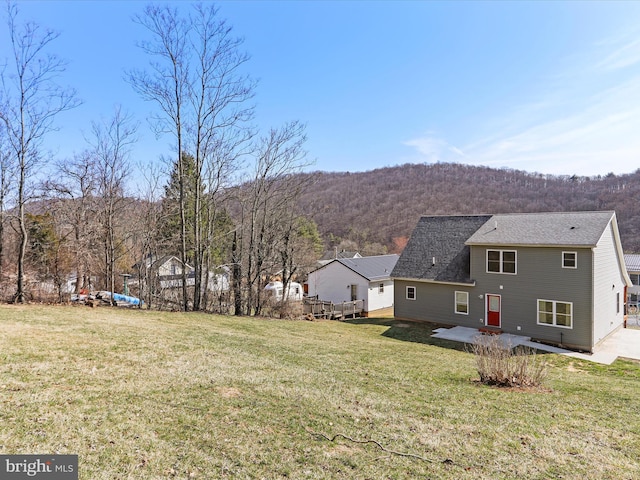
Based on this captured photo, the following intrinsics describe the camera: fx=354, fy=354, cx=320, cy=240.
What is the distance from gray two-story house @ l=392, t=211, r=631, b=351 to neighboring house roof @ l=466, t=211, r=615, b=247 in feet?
0.11

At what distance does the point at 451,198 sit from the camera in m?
63.6

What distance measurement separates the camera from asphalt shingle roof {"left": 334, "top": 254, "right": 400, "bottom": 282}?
25.5 m

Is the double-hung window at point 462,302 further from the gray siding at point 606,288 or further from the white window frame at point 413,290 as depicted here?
the gray siding at point 606,288

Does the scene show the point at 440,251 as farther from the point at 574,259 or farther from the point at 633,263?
the point at 633,263

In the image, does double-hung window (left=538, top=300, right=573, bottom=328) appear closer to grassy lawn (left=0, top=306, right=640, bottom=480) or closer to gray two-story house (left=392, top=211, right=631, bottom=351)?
gray two-story house (left=392, top=211, right=631, bottom=351)

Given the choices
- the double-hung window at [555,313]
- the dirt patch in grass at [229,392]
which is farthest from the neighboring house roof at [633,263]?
the dirt patch in grass at [229,392]

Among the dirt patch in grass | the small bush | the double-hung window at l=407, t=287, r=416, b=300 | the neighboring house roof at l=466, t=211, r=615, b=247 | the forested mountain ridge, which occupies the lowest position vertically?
the small bush

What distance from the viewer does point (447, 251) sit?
1867cm

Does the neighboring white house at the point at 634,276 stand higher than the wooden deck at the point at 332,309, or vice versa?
the neighboring white house at the point at 634,276

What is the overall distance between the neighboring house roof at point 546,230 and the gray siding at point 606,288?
0.57 meters

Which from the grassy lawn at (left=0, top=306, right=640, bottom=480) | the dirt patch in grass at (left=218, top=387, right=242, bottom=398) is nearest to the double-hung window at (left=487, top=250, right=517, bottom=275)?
the grassy lawn at (left=0, top=306, right=640, bottom=480)

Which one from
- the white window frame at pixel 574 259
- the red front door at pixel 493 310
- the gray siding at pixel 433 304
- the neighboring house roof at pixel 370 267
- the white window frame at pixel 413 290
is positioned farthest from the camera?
the neighboring house roof at pixel 370 267

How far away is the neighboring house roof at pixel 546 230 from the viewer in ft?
47.1

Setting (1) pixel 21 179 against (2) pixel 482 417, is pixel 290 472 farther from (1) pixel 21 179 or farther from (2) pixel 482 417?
(1) pixel 21 179
